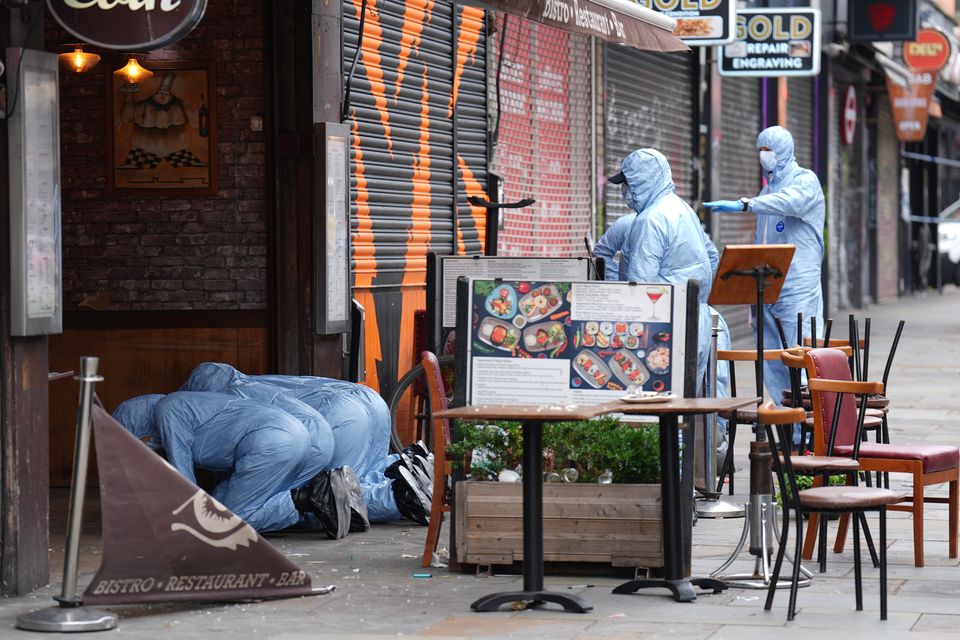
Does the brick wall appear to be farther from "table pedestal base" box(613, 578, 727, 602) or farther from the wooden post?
"table pedestal base" box(613, 578, 727, 602)

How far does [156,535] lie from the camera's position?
6.96 meters

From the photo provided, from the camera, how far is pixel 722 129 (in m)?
20.2

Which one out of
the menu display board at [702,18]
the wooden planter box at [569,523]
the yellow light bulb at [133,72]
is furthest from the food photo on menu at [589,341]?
the menu display board at [702,18]

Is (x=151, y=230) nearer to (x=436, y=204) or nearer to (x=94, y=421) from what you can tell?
(x=436, y=204)

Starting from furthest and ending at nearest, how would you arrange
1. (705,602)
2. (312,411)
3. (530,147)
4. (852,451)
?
(530,147), (312,411), (852,451), (705,602)

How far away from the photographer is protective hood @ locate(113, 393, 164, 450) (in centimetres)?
931

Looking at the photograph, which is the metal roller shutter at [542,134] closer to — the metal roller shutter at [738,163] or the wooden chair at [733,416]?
the wooden chair at [733,416]

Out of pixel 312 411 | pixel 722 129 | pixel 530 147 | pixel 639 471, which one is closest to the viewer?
pixel 639 471

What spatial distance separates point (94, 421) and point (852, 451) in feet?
12.1

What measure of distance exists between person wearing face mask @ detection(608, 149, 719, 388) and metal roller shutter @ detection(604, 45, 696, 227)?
592cm

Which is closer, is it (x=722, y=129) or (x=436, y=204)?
(x=436, y=204)

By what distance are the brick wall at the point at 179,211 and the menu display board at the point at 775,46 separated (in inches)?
340

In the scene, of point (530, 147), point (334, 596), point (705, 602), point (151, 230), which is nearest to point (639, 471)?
point (705, 602)

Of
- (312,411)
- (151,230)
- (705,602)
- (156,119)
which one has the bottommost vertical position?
(705,602)
